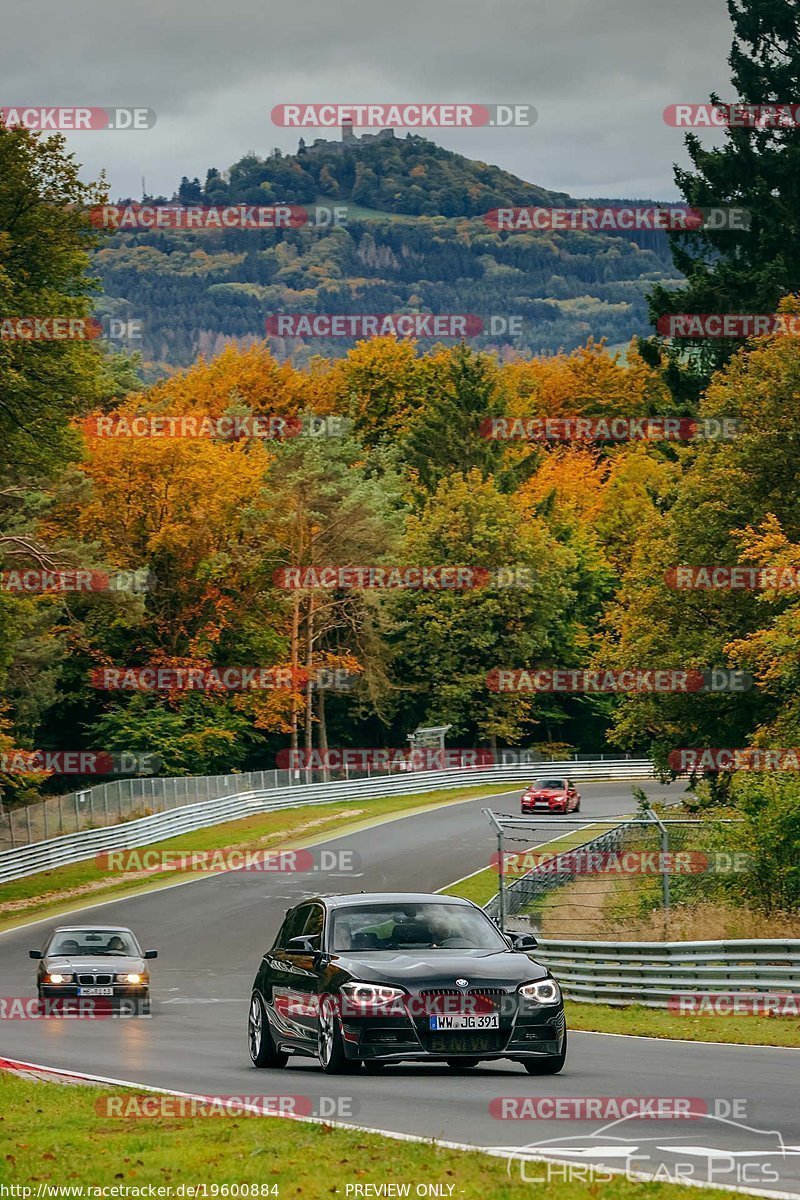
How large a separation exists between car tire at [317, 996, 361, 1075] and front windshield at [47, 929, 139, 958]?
12.4 m

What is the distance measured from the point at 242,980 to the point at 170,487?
42909 mm

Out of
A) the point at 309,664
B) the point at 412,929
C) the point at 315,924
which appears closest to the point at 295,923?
the point at 315,924

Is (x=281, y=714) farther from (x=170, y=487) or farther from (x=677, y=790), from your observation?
(x=677, y=790)

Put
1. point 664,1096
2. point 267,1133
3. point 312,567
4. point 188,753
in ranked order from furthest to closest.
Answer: point 312,567
point 188,753
point 664,1096
point 267,1133

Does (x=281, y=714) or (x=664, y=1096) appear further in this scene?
(x=281, y=714)

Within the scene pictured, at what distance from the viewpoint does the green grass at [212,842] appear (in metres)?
49.0

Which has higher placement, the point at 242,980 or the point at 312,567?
the point at 312,567

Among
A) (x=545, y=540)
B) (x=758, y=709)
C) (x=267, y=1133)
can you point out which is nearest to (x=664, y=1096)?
(x=267, y=1133)

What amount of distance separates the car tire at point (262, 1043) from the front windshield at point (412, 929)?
52.4 inches

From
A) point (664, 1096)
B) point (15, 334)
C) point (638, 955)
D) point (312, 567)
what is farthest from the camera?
point (312, 567)

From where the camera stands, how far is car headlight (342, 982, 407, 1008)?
13898 mm

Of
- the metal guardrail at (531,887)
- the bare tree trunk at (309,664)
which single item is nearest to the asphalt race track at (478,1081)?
the metal guardrail at (531,887)

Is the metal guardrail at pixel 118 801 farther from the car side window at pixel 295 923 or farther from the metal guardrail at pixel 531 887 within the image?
the car side window at pixel 295 923

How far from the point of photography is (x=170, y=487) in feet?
244
